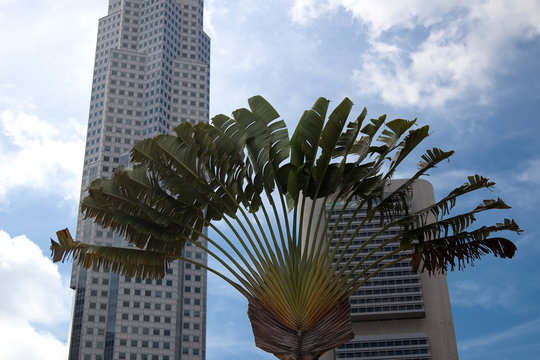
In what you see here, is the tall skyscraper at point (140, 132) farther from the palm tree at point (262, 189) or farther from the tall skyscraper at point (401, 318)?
the palm tree at point (262, 189)

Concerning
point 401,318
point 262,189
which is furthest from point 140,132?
point 262,189

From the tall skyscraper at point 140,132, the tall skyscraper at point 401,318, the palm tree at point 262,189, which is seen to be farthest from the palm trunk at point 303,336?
the tall skyscraper at point 140,132

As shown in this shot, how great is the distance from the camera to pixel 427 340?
8606 centimetres

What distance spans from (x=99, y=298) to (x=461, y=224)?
8423 cm

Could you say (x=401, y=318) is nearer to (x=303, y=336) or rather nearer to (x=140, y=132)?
(x=140, y=132)

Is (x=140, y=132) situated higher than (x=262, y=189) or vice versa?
(x=140, y=132)

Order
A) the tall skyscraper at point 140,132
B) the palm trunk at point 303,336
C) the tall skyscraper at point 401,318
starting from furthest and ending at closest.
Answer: the tall skyscraper at point 140,132 → the tall skyscraper at point 401,318 → the palm trunk at point 303,336

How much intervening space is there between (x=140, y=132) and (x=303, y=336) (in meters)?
99.4

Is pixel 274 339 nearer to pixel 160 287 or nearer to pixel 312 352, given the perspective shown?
pixel 312 352

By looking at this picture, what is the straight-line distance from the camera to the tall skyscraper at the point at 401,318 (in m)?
86.1

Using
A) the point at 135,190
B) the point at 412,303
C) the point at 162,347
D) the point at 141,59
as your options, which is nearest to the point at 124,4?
the point at 141,59

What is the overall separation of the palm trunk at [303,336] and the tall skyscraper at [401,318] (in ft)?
251

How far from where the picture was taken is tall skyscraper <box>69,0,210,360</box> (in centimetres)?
8725

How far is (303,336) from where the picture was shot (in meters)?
11.2
